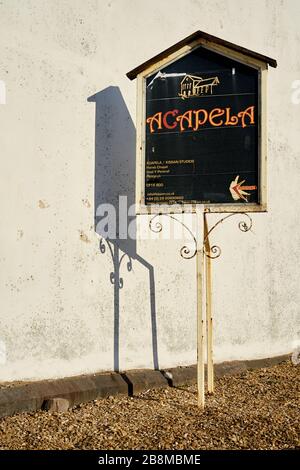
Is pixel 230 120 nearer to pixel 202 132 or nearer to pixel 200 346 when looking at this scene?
pixel 202 132

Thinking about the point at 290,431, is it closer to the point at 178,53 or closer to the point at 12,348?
the point at 12,348

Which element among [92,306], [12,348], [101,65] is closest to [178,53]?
[101,65]

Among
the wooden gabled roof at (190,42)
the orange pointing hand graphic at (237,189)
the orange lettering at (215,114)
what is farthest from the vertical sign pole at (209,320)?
the wooden gabled roof at (190,42)

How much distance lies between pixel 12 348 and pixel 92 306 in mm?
843

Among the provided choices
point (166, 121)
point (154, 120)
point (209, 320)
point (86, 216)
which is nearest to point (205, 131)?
point (166, 121)

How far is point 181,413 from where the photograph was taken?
511 centimetres

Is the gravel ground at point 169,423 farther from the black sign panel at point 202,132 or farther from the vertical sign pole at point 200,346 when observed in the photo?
the black sign panel at point 202,132

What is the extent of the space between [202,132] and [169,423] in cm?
243

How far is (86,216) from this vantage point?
5.80m

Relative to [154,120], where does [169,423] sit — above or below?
below

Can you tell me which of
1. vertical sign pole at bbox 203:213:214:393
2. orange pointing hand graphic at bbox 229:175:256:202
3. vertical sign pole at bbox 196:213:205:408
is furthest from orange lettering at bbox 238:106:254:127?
vertical sign pole at bbox 196:213:205:408

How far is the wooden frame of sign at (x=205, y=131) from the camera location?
17.2 feet

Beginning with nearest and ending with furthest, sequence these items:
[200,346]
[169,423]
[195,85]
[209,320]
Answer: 1. [169,423]
2. [200,346]
3. [195,85]
4. [209,320]

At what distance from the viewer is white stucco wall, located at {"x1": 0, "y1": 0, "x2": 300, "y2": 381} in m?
5.42
